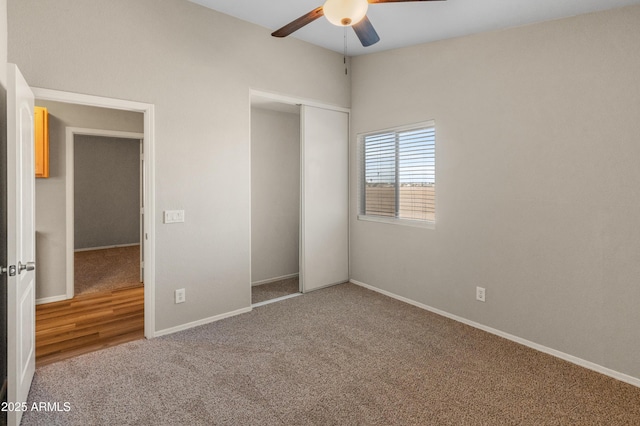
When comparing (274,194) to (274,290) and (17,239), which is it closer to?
(274,290)

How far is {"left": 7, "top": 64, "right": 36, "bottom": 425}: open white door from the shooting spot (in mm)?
1761

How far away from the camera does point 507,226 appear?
2.95 m

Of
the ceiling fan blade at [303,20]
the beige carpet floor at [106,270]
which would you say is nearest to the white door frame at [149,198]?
the ceiling fan blade at [303,20]

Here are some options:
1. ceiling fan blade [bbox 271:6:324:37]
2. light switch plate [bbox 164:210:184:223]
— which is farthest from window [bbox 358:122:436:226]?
light switch plate [bbox 164:210:184:223]

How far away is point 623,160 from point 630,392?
5.04 feet

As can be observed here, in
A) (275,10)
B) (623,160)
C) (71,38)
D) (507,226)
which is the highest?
(275,10)

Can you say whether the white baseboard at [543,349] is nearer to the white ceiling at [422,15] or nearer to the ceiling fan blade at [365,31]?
the white ceiling at [422,15]

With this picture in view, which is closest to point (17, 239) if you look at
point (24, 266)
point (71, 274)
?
point (24, 266)

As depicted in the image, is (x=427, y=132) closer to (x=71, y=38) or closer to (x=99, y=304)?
(x=71, y=38)

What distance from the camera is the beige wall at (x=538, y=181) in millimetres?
2352

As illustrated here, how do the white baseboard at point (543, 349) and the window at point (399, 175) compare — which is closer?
the white baseboard at point (543, 349)

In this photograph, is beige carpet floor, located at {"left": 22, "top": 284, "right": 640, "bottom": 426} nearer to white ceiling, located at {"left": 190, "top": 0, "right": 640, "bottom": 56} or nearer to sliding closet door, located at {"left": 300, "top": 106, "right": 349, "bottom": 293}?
sliding closet door, located at {"left": 300, "top": 106, "right": 349, "bottom": 293}

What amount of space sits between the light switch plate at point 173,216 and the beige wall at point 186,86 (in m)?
0.05

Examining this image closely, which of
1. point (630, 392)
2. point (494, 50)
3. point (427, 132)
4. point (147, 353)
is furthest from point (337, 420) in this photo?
point (494, 50)
